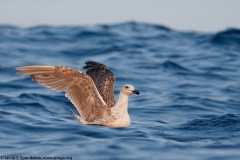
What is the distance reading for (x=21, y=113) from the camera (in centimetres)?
1206

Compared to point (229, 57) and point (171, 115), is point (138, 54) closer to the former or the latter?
point (229, 57)

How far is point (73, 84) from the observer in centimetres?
1003

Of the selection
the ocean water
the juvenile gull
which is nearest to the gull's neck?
the juvenile gull

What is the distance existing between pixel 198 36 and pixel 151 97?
13.6m

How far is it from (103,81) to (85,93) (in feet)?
4.08

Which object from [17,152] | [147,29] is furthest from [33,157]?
[147,29]

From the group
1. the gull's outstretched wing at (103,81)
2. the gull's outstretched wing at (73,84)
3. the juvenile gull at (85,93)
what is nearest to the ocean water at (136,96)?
the juvenile gull at (85,93)

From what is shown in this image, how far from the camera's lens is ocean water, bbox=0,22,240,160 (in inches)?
345

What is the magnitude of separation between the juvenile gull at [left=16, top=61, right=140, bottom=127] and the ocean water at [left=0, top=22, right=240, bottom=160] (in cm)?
28

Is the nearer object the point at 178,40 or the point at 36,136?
the point at 36,136

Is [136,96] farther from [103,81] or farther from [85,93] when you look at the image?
[85,93]

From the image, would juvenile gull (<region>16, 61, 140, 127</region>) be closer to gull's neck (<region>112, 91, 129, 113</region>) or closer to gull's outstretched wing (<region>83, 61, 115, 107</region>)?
gull's neck (<region>112, 91, 129, 113</region>)

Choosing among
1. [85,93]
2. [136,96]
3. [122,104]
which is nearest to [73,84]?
[85,93]

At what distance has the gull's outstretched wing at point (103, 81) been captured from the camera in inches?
440
